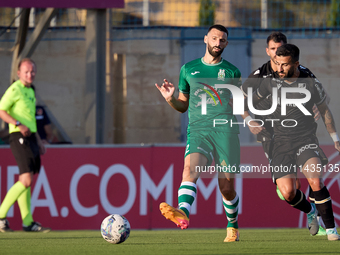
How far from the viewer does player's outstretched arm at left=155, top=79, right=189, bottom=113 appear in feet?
16.2

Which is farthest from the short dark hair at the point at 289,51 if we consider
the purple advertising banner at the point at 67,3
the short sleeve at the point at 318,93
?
the purple advertising banner at the point at 67,3

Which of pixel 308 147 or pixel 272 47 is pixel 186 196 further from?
pixel 272 47

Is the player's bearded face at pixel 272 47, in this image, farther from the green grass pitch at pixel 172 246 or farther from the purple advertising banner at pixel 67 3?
the purple advertising banner at pixel 67 3

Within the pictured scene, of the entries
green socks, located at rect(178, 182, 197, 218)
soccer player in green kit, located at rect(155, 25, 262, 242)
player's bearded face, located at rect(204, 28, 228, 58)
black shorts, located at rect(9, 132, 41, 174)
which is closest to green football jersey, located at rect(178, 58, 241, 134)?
soccer player in green kit, located at rect(155, 25, 262, 242)

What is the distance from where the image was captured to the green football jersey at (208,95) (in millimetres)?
5184

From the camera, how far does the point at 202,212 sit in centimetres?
792

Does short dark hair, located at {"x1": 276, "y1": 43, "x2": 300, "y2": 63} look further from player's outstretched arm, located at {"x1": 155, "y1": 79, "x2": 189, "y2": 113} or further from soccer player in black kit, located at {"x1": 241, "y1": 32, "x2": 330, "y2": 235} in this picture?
player's outstretched arm, located at {"x1": 155, "y1": 79, "x2": 189, "y2": 113}

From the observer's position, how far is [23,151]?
23.1 feet

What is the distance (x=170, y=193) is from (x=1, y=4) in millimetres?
3738

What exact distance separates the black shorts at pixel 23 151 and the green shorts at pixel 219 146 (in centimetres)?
A: 259

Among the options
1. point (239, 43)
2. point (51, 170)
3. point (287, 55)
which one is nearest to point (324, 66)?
point (239, 43)

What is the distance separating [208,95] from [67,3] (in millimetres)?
4257

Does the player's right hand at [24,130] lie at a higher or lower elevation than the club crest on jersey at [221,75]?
lower

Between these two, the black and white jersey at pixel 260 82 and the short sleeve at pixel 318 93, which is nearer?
the short sleeve at pixel 318 93
